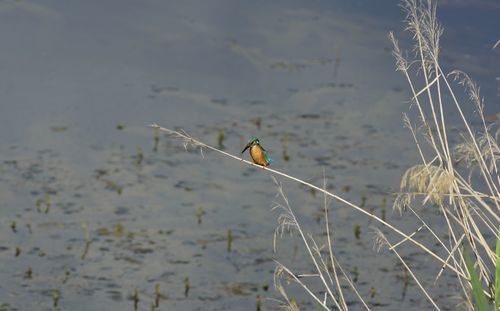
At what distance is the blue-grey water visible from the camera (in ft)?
38.9

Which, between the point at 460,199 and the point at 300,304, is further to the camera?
the point at 300,304

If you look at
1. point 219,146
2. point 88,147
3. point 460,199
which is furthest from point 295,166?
point 460,199

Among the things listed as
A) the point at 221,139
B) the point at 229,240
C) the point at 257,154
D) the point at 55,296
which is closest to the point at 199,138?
Result: the point at 221,139

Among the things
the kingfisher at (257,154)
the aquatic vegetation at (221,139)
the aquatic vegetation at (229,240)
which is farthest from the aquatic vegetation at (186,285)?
the kingfisher at (257,154)

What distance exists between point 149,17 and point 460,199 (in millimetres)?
12660

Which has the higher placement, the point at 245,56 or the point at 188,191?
the point at 245,56

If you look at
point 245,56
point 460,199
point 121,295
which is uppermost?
point 245,56

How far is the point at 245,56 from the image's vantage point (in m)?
16.6

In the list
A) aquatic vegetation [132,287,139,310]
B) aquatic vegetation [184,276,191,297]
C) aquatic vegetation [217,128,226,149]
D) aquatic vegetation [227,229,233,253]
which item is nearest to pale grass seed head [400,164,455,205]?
aquatic vegetation [132,287,139,310]

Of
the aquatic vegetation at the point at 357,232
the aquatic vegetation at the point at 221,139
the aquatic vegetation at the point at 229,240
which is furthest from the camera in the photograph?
the aquatic vegetation at the point at 221,139

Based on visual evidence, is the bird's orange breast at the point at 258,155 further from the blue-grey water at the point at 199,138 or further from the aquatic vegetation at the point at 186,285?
the aquatic vegetation at the point at 186,285

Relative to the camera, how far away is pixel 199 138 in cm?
1397

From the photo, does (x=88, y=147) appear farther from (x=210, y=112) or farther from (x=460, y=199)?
(x=460, y=199)

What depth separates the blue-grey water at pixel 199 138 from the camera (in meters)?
11.9
